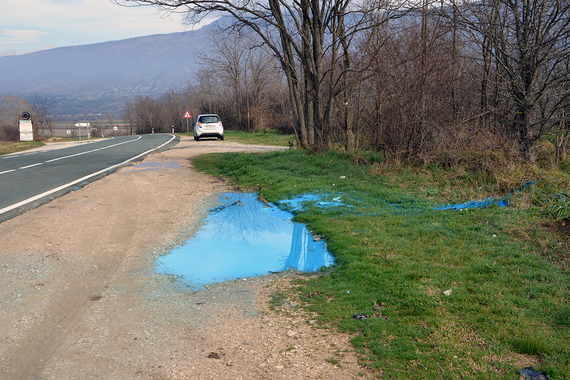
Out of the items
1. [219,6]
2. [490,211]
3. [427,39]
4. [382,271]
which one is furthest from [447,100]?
[219,6]

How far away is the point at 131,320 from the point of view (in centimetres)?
386

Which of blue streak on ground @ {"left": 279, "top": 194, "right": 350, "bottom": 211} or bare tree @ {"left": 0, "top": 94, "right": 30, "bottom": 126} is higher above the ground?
bare tree @ {"left": 0, "top": 94, "right": 30, "bottom": 126}

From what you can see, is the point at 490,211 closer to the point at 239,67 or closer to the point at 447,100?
the point at 447,100

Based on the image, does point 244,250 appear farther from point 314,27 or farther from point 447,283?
point 314,27

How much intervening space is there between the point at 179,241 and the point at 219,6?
1224cm

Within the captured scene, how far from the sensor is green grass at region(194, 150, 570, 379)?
10.5ft

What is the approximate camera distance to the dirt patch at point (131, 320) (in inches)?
123

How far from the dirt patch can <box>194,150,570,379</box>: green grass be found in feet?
1.59

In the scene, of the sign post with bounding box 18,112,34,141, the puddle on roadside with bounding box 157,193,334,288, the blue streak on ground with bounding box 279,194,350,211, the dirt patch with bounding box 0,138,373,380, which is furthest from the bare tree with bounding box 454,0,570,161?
the sign post with bounding box 18,112,34,141

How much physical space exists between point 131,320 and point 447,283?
3303 millimetres

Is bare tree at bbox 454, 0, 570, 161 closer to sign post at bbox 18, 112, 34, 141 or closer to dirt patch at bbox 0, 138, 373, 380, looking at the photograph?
dirt patch at bbox 0, 138, 373, 380

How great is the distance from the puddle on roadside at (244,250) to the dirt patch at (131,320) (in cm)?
28

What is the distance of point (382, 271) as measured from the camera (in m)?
4.88

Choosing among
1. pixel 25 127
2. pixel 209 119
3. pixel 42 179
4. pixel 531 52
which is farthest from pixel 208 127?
pixel 531 52
